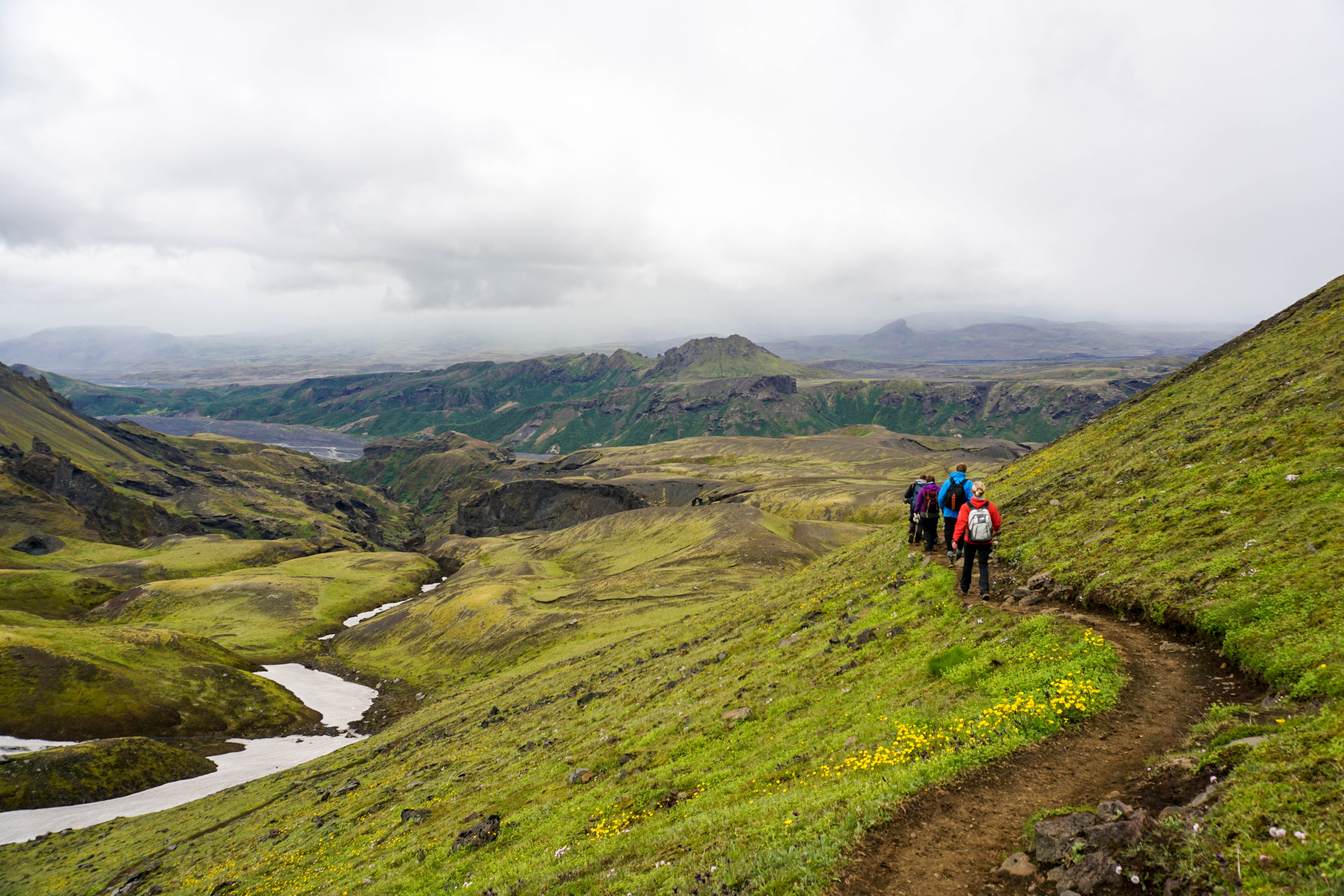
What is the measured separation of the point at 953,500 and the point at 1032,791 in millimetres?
16149

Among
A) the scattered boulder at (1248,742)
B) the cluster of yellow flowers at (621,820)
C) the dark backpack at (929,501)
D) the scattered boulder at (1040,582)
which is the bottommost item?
the cluster of yellow flowers at (621,820)

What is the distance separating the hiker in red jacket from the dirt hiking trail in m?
6.71

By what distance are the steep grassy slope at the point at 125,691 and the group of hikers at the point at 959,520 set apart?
98600mm

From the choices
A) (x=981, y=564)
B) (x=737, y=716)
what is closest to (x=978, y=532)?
(x=981, y=564)

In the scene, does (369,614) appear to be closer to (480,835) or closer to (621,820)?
(480,835)

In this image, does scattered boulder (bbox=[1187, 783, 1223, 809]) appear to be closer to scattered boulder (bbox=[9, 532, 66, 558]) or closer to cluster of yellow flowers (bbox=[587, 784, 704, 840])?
cluster of yellow flowers (bbox=[587, 784, 704, 840])

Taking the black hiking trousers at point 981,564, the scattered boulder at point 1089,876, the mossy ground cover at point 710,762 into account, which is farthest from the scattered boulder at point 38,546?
the scattered boulder at point 1089,876

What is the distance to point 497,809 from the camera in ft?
77.6

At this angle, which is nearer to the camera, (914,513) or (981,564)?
(981,564)

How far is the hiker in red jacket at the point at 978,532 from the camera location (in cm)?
2144

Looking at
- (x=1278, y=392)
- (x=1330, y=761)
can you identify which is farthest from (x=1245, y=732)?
(x=1278, y=392)

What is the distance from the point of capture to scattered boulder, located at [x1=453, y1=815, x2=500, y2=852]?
67.1 ft

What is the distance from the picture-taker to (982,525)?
70.5ft

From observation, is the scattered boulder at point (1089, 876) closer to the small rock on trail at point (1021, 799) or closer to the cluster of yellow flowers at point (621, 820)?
the small rock on trail at point (1021, 799)
